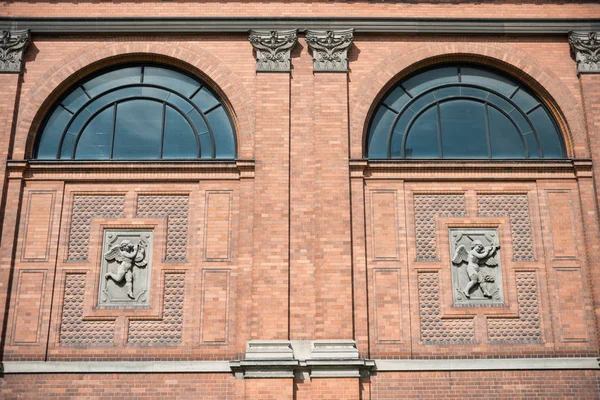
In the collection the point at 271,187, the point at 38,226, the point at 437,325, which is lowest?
the point at 437,325

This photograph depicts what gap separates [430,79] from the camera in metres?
16.0

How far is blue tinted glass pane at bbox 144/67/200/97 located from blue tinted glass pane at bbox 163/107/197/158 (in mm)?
585

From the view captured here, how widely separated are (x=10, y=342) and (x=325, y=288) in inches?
261

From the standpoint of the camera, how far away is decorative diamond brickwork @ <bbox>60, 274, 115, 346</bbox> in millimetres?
14141

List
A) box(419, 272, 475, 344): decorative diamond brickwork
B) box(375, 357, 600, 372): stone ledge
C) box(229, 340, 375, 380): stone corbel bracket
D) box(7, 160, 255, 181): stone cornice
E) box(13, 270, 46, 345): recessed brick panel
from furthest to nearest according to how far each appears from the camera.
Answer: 1. box(7, 160, 255, 181): stone cornice
2. box(419, 272, 475, 344): decorative diamond brickwork
3. box(13, 270, 46, 345): recessed brick panel
4. box(375, 357, 600, 372): stone ledge
5. box(229, 340, 375, 380): stone corbel bracket

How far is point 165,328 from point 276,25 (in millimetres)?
7287

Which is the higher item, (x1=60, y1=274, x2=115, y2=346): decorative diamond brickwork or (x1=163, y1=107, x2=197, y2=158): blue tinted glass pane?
(x1=163, y1=107, x2=197, y2=158): blue tinted glass pane

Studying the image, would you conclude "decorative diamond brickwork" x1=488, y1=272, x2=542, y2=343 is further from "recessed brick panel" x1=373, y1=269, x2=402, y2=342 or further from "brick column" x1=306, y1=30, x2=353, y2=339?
"brick column" x1=306, y1=30, x2=353, y2=339

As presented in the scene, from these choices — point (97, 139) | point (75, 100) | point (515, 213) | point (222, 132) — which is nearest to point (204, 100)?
point (222, 132)

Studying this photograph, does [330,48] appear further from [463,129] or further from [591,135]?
[591,135]

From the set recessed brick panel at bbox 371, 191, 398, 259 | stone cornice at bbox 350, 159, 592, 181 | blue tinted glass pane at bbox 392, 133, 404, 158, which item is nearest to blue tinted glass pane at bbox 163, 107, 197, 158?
stone cornice at bbox 350, 159, 592, 181

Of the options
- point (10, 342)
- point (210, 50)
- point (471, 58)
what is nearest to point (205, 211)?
point (210, 50)

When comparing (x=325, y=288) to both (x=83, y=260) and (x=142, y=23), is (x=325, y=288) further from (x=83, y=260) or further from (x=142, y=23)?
(x=142, y=23)

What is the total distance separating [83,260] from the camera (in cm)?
1458
